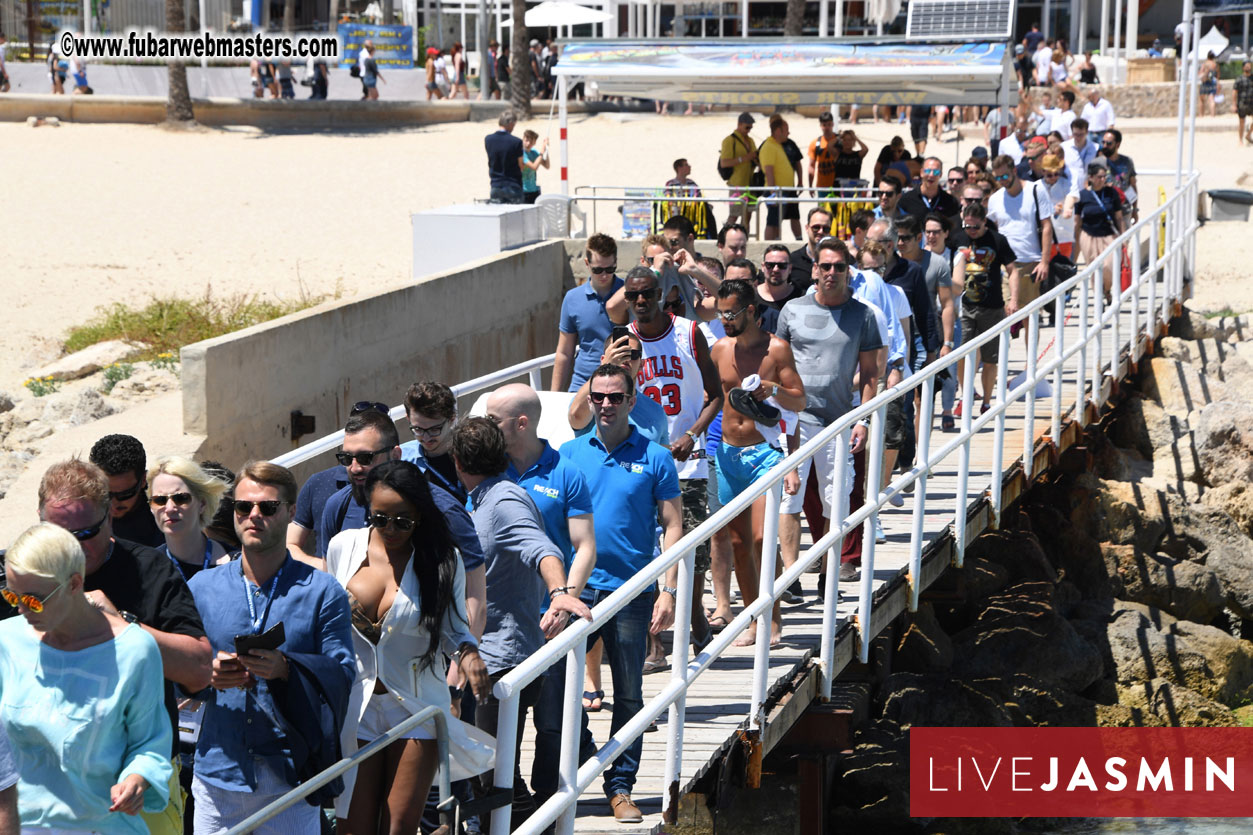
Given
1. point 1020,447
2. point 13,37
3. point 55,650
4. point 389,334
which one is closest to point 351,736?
point 55,650

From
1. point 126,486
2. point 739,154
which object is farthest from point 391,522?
point 739,154

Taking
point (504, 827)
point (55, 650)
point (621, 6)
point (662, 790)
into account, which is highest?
point (621, 6)

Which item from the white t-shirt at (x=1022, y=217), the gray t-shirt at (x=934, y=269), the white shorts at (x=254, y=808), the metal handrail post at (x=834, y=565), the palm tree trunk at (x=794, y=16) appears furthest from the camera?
the palm tree trunk at (x=794, y=16)

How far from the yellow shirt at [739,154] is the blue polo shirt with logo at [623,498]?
45.4 ft

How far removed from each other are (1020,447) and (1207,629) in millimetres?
2910

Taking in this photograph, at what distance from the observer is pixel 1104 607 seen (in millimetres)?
13305

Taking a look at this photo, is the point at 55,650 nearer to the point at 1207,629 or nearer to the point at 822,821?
the point at 822,821

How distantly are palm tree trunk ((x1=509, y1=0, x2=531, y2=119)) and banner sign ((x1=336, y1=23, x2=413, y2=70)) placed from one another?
→ 21.7 ft

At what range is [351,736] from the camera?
4.68 m

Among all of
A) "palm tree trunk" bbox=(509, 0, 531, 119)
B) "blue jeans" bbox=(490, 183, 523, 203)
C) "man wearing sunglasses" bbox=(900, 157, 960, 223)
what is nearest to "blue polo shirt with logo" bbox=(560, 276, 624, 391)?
"man wearing sunglasses" bbox=(900, 157, 960, 223)

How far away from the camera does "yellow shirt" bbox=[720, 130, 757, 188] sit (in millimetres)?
19609

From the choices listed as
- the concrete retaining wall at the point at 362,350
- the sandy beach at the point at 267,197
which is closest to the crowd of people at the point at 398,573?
the concrete retaining wall at the point at 362,350

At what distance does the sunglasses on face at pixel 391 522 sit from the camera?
4.69 metres

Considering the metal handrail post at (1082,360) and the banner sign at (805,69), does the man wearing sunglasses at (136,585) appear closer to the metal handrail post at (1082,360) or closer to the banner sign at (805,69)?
the metal handrail post at (1082,360)
